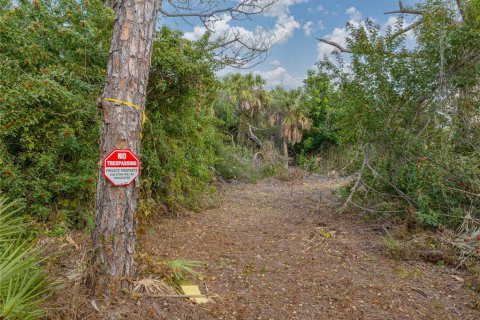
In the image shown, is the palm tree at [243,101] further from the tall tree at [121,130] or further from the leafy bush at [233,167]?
the tall tree at [121,130]

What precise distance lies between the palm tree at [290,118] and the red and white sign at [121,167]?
13.9 metres

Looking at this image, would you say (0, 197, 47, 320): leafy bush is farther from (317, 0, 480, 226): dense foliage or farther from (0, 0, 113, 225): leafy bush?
(317, 0, 480, 226): dense foliage

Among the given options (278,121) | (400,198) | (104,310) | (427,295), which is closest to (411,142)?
(400,198)

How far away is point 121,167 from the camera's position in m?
2.59

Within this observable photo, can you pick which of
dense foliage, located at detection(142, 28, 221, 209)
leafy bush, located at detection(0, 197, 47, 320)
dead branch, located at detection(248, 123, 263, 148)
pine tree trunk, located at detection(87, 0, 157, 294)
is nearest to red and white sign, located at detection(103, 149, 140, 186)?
pine tree trunk, located at detection(87, 0, 157, 294)

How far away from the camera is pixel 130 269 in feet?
8.93

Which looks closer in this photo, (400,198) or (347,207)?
(400,198)

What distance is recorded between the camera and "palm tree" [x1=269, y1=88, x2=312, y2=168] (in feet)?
54.1

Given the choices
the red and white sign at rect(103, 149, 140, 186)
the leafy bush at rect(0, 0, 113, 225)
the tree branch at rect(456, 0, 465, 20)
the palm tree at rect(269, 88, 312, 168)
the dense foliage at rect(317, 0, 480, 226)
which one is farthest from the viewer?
the palm tree at rect(269, 88, 312, 168)

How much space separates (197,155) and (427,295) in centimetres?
417

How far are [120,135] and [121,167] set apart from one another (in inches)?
9.3

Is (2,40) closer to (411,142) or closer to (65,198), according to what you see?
(65,198)

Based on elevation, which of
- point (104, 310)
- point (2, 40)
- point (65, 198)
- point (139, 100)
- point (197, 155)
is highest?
point (2, 40)

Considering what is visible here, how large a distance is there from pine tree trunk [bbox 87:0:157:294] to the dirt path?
1.11ft
